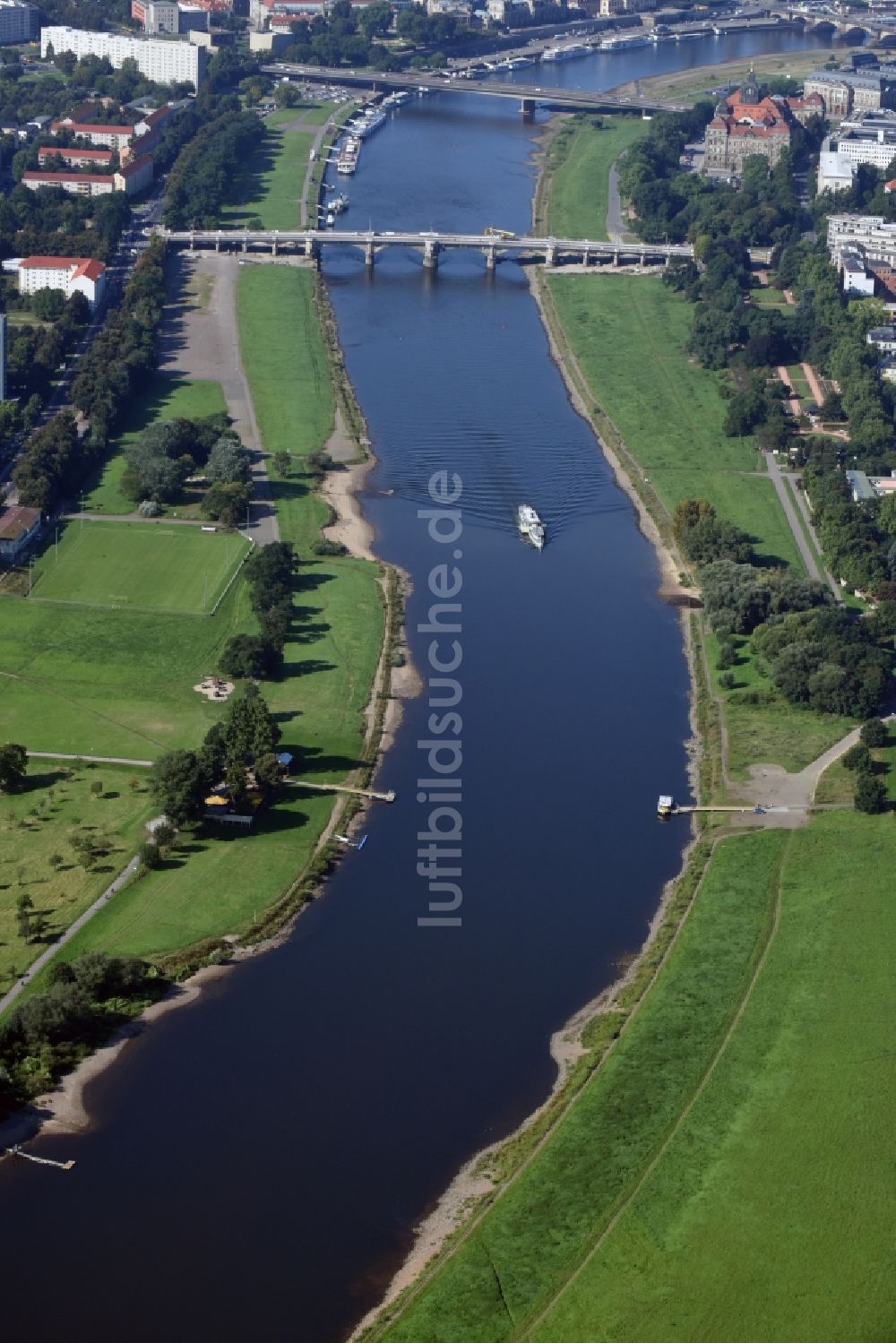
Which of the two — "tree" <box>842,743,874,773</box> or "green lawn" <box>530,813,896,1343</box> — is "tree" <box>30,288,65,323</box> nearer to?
"tree" <box>842,743,874,773</box>

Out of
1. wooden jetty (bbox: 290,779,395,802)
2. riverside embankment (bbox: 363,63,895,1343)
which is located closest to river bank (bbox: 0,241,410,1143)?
wooden jetty (bbox: 290,779,395,802)

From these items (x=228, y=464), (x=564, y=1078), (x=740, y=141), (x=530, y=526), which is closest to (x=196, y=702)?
(x=228, y=464)

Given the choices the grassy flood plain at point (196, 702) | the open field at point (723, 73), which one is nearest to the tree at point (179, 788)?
the grassy flood plain at point (196, 702)

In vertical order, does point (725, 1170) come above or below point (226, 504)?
below

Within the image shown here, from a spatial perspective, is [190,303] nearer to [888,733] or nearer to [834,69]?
[888,733]

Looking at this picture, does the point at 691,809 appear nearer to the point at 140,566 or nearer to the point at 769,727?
the point at 769,727

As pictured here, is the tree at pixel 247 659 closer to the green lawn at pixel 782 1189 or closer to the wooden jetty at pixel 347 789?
the wooden jetty at pixel 347 789
